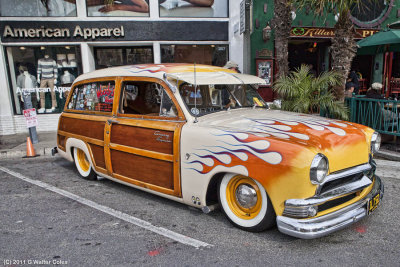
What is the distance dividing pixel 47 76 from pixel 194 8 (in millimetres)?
5514

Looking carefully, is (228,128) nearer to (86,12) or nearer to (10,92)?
(86,12)

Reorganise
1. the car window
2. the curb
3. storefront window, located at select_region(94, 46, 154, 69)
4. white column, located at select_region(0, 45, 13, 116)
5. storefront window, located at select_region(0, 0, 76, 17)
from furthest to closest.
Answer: storefront window, located at select_region(94, 46, 154, 69), white column, located at select_region(0, 45, 13, 116), storefront window, located at select_region(0, 0, 76, 17), the curb, the car window

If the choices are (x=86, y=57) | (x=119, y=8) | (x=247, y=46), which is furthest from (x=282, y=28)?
(x=86, y=57)

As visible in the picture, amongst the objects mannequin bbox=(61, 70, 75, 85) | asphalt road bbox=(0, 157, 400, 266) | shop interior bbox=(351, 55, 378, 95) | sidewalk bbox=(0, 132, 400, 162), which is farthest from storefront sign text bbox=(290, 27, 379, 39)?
asphalt road bbox=(0, 157, 400, 266)

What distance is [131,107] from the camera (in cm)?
450

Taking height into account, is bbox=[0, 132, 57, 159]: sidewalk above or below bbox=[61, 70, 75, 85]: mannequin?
below

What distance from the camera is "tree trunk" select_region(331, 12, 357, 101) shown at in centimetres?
653

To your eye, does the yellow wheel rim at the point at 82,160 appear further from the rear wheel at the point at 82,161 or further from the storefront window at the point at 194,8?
the storefront window at the point at 194,8

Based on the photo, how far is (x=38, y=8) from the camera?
9.98 m

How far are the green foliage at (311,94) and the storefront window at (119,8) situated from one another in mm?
6057

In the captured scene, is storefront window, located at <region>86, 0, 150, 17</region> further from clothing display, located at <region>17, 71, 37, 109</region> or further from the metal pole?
the metal pole

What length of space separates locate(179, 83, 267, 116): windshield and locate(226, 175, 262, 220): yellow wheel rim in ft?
3.15

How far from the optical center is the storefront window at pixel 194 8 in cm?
1062

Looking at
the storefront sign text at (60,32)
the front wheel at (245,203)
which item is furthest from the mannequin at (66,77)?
the front wheel at (245,203)
